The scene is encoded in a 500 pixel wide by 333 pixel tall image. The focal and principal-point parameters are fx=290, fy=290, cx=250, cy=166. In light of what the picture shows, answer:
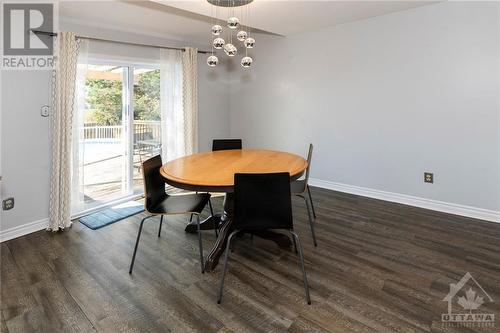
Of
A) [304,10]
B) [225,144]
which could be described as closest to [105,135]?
[225,144]

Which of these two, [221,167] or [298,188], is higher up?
[221,167]

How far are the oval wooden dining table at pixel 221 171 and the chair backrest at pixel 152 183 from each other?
0.12 m

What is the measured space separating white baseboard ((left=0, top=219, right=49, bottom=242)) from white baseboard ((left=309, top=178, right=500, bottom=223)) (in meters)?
3.55

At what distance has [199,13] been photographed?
10.2 feet

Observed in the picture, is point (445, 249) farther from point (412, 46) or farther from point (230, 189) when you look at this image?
point (412, 46)

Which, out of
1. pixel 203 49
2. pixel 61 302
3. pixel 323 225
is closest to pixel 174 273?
pixel 61 302

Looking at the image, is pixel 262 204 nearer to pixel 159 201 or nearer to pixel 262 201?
pixel 262 201

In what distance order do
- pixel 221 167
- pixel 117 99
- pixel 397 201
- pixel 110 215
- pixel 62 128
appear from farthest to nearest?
1. pixel 117 99
2. pixel 397 201
3. pixel 110 215
4. pixel 62 128
5. pixel 221 167

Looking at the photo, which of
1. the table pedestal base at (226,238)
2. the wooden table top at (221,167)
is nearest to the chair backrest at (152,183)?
the wooden table top at (221,167)

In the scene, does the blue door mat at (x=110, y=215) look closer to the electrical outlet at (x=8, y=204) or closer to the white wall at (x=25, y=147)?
the white wall at (x=25, y=147)

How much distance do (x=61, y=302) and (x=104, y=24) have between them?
3.16 m

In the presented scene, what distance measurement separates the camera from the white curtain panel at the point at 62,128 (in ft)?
9.87

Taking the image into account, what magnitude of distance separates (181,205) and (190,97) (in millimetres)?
2464
